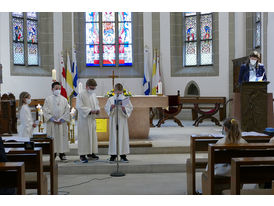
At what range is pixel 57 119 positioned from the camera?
793 centimetres

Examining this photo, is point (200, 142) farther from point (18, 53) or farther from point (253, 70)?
point (18, 53)

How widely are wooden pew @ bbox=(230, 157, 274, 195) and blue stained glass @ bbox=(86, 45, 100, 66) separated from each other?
13.7 metres

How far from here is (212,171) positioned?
4.46 metres

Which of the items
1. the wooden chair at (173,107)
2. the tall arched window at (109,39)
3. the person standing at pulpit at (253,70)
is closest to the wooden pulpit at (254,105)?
the person standing at pulpit at (253,70)

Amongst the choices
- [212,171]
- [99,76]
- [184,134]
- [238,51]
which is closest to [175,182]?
[212,171]

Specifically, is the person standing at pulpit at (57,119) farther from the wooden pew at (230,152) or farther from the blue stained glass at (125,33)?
the blue stained glass at (125,33)

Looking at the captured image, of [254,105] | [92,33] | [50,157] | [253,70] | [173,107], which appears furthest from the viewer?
[92,33]

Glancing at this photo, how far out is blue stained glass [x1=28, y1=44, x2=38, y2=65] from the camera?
618 inches

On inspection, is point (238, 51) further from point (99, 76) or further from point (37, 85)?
point (37, 85)

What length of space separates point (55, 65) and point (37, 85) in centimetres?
106

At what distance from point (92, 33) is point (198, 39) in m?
4.24

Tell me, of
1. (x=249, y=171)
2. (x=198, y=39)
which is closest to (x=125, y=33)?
(x=198, y=39)

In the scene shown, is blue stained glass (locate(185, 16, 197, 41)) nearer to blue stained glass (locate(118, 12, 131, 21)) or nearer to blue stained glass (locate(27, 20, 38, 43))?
blue stained glass (locate(118, 12, 131, 21))

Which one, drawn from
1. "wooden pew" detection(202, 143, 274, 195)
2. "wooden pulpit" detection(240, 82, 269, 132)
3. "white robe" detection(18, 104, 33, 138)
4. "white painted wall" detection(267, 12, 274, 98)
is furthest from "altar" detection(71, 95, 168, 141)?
"wooden pew" detection(202, 143, 274, 195)
